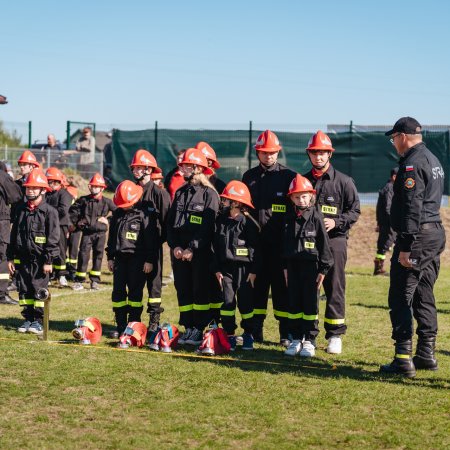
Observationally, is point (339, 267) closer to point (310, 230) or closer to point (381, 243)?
point (310, 230)

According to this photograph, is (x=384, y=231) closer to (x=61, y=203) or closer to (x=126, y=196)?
(x=61, y=203)

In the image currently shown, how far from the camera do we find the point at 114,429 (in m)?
5.79

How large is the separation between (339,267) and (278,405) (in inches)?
→ 103

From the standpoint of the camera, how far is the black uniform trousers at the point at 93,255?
14367mm

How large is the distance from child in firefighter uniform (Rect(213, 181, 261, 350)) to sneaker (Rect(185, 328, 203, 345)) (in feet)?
1.43

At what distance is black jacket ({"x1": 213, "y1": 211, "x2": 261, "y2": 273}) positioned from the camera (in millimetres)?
8789

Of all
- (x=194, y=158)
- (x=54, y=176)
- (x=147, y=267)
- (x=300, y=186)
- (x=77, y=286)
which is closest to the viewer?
(x=300, y=186)

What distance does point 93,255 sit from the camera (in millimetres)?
14633

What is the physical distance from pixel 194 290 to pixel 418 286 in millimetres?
2778

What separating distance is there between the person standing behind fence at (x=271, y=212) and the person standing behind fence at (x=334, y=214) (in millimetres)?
424

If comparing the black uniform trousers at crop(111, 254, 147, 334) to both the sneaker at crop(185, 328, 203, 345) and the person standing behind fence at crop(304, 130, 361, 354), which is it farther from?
the person standing behind fence at crop(304, 130, 361, 354)

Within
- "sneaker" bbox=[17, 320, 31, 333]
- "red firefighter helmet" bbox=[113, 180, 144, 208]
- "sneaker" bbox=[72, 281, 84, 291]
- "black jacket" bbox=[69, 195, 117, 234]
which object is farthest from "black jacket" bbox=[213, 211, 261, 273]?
"black jacket" bbox=[69, 195, 117, 234]

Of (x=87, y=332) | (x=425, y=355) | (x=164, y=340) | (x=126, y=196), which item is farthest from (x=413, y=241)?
(x=87, y=332)

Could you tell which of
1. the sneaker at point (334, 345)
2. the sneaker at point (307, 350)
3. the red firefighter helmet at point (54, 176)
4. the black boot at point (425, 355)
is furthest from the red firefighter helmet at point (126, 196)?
the red firefighter helmet at point (54, 176)
